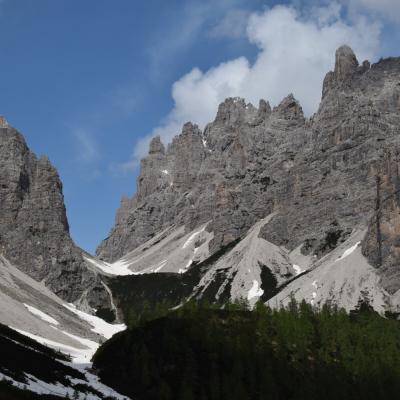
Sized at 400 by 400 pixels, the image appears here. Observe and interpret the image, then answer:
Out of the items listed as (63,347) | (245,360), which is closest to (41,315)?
(63,347)

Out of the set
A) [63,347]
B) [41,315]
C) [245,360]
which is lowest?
[63,347]

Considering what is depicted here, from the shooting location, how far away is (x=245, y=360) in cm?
9656

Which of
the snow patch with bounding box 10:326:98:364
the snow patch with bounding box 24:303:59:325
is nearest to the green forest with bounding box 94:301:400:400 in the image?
the snow patch with bounding box 10:326:98:364

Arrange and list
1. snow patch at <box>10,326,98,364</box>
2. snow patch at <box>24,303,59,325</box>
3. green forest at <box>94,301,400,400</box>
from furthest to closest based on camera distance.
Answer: snow patch at <box>24,303,59,325</box> → snow patch at <box>10,326,98,364</box> → green forest at <box>94,301,400,400</box>

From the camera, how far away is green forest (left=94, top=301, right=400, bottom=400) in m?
87.4

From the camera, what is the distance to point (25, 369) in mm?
72375

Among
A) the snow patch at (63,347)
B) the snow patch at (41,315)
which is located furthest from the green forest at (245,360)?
the snow patch at (41,315)

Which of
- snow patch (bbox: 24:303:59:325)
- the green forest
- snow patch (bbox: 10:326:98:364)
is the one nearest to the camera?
the green forest

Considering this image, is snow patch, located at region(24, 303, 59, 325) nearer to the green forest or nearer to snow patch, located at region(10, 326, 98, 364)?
snow patch, located at region(10, 326, 98, 364)

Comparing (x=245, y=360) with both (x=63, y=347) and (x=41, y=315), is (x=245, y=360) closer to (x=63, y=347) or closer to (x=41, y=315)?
(x=63, y=347)

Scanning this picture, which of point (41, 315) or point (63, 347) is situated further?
point (41, 315)

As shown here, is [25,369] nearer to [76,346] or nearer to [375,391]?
[375,391]

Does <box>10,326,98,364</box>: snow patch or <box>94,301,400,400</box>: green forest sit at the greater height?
<box>94,301,400,400</box>: green forest

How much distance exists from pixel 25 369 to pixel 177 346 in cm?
2789
